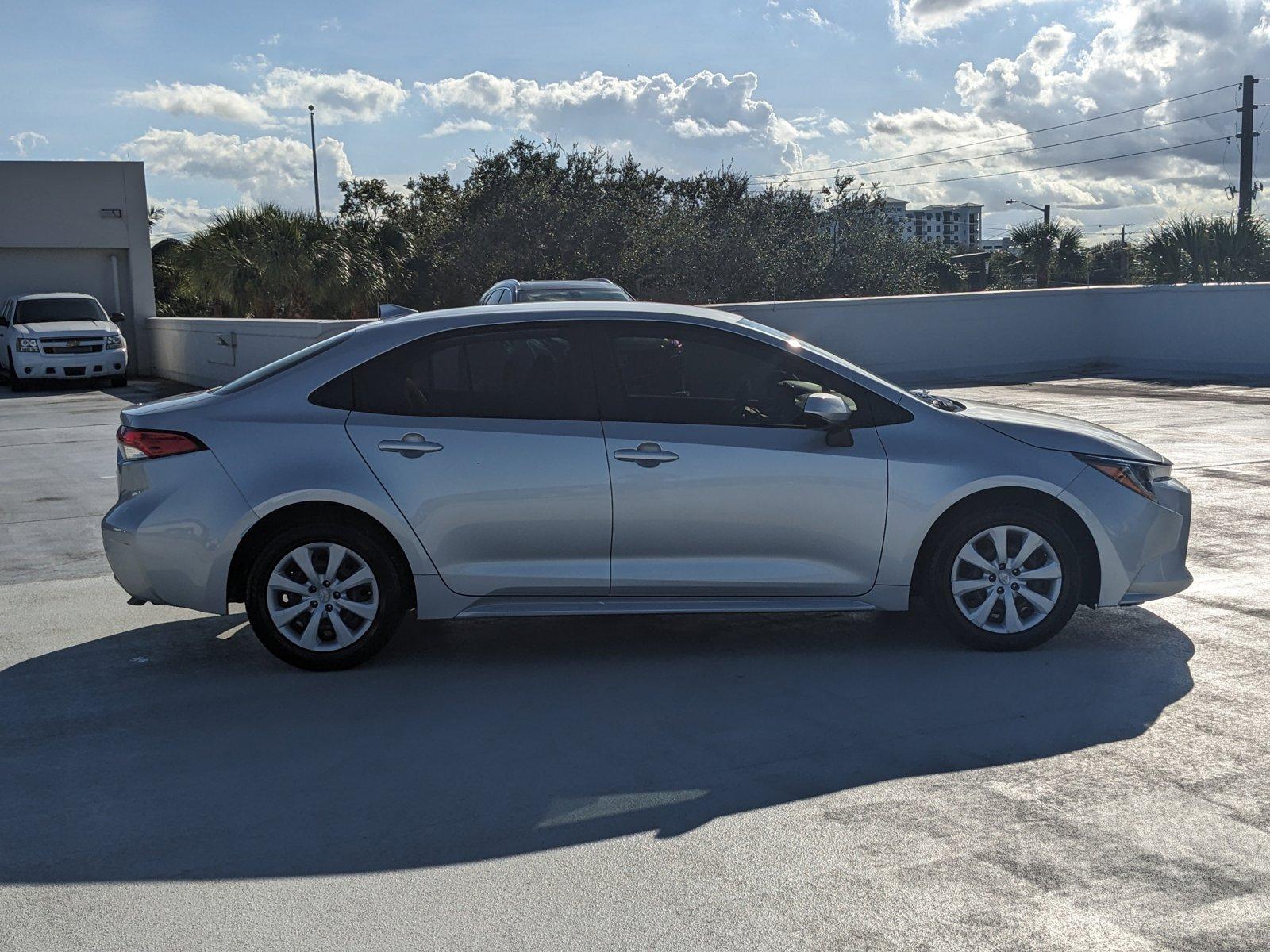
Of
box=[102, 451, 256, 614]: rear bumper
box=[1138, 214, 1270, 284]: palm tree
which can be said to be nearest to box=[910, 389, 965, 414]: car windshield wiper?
box=[102, 451, 256, 614]: rear bumper

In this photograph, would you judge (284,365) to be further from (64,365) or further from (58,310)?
(58,310)

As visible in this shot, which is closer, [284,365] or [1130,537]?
[1130,537]

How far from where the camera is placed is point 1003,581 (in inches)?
238

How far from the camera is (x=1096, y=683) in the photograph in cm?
559

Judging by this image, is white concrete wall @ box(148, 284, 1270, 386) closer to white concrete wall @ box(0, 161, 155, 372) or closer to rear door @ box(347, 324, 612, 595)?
white concrete wall @ box(0, 161, 155, 372)

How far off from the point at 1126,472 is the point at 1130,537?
0.98 ft

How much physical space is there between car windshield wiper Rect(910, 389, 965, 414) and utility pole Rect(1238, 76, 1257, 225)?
34.4m

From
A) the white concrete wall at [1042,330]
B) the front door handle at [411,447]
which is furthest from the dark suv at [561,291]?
the front door handle at [411,447]

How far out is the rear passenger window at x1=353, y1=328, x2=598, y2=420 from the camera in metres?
6.00

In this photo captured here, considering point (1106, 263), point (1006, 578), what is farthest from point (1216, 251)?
point (1106, 263)

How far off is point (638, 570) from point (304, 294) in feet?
88.1

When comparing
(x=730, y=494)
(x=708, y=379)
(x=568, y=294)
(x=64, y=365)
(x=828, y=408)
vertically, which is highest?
(x=568, y=294)

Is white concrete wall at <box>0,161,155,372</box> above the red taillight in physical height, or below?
above

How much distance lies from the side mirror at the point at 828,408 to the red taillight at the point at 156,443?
2.66 metres
